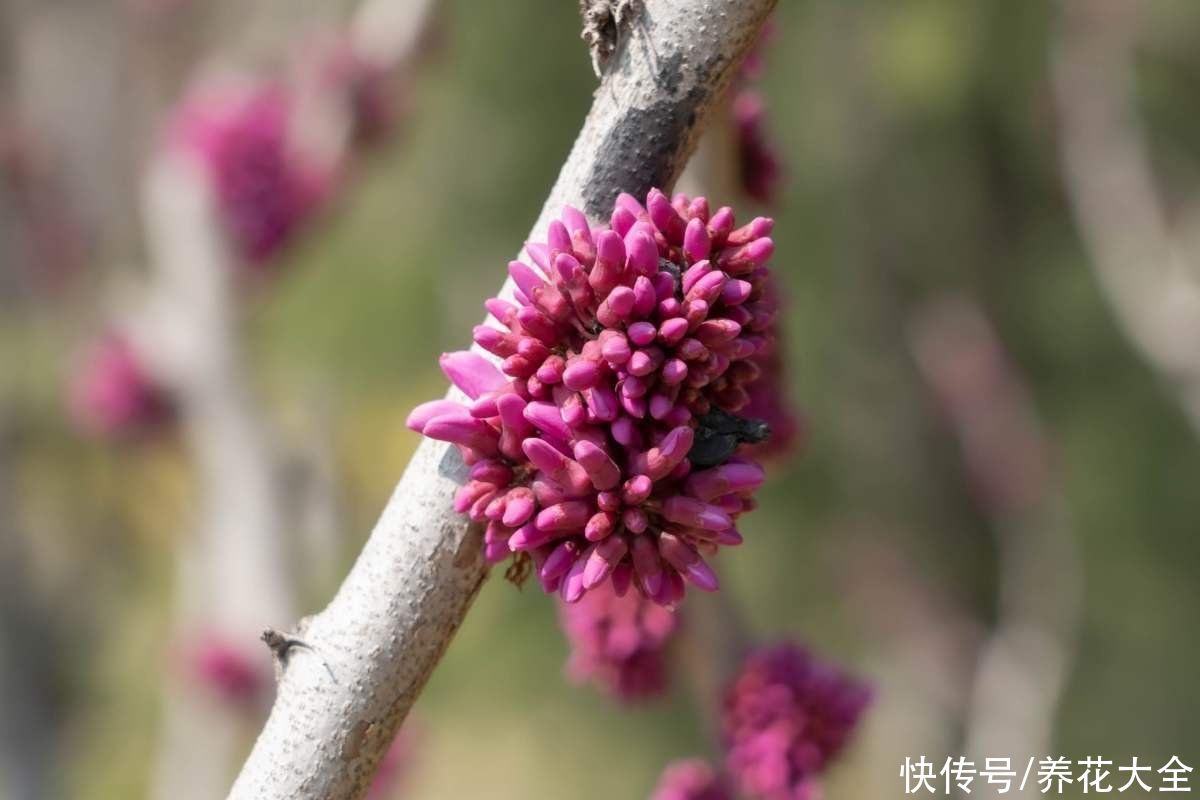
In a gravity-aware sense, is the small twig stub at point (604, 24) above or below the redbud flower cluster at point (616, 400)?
above

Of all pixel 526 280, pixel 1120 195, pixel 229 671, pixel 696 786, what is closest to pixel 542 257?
pixel 526 280

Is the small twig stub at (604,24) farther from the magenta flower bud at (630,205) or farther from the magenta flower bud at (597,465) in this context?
the magenta flower bud at (597,465)

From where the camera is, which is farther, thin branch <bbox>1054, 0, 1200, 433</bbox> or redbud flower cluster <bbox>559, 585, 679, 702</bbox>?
thin branch <bbox>1054, 0, 1200, 433</bbox>

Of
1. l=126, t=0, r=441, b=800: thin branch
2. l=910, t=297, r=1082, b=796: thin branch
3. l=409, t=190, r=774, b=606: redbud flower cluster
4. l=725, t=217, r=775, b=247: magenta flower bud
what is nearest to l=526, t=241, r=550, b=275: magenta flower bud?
l=409, t=190, r=774, b=606: redbud flower cluster

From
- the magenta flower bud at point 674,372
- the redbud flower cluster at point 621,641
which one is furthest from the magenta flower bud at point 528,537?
the redbud flower cluster at point 621,641

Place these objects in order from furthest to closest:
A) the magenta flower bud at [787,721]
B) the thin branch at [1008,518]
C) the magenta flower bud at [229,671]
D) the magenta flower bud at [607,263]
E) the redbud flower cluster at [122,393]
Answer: the redbud flower cluster at [122,393]
the thin branch at [1008,518]
the magenta flower bud at [229,671]
the magenta flower bud at [787,721]
the magenta flower bud at [607,263]

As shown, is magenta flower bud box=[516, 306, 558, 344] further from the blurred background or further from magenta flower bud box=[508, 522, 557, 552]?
the blurred background

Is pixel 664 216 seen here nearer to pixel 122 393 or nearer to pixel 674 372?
pixel 674 372

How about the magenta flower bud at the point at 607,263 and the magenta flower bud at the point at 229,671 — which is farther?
the magenta flower bud at the point at 229,671
